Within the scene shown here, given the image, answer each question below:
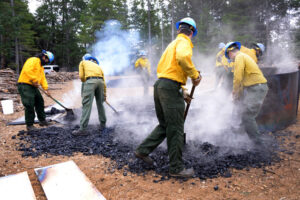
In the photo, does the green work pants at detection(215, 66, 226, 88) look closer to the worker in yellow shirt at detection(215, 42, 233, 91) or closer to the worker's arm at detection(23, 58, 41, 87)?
the worker in yellow shirt at detection(215, 42, 233, 91)

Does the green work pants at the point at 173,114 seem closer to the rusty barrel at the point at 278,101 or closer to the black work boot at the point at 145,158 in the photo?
the black work boot at the point at 145,158

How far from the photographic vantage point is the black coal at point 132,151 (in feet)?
10.6

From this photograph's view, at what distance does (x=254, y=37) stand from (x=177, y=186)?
709 inches

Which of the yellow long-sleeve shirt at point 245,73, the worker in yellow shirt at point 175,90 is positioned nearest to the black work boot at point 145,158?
the worker in yellow shirt at point 175,90

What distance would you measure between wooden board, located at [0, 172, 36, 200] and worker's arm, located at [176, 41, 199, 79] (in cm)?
242

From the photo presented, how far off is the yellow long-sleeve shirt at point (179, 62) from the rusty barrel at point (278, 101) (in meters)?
2.55

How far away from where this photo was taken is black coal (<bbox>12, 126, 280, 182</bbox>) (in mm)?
3237

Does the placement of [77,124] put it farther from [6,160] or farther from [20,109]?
[20,109]

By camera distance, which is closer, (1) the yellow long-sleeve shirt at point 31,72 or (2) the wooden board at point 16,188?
(2) the wooden board at point 16,188

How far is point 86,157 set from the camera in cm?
375

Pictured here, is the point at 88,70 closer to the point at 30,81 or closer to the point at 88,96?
the point at 88,96

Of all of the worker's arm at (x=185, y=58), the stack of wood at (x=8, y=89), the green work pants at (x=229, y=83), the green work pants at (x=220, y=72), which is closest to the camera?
the worker's arm at (x=185, y=58)

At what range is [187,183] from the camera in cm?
286

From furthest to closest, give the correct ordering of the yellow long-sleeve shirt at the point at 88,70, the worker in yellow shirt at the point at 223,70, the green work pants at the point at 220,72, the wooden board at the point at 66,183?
the green work pants at the point at 220,72, the worker in yellow shirt at the point at 223,70, the yellow long-sleeve shirt at the point at 88,70, the wooden board at the point at 66,183
